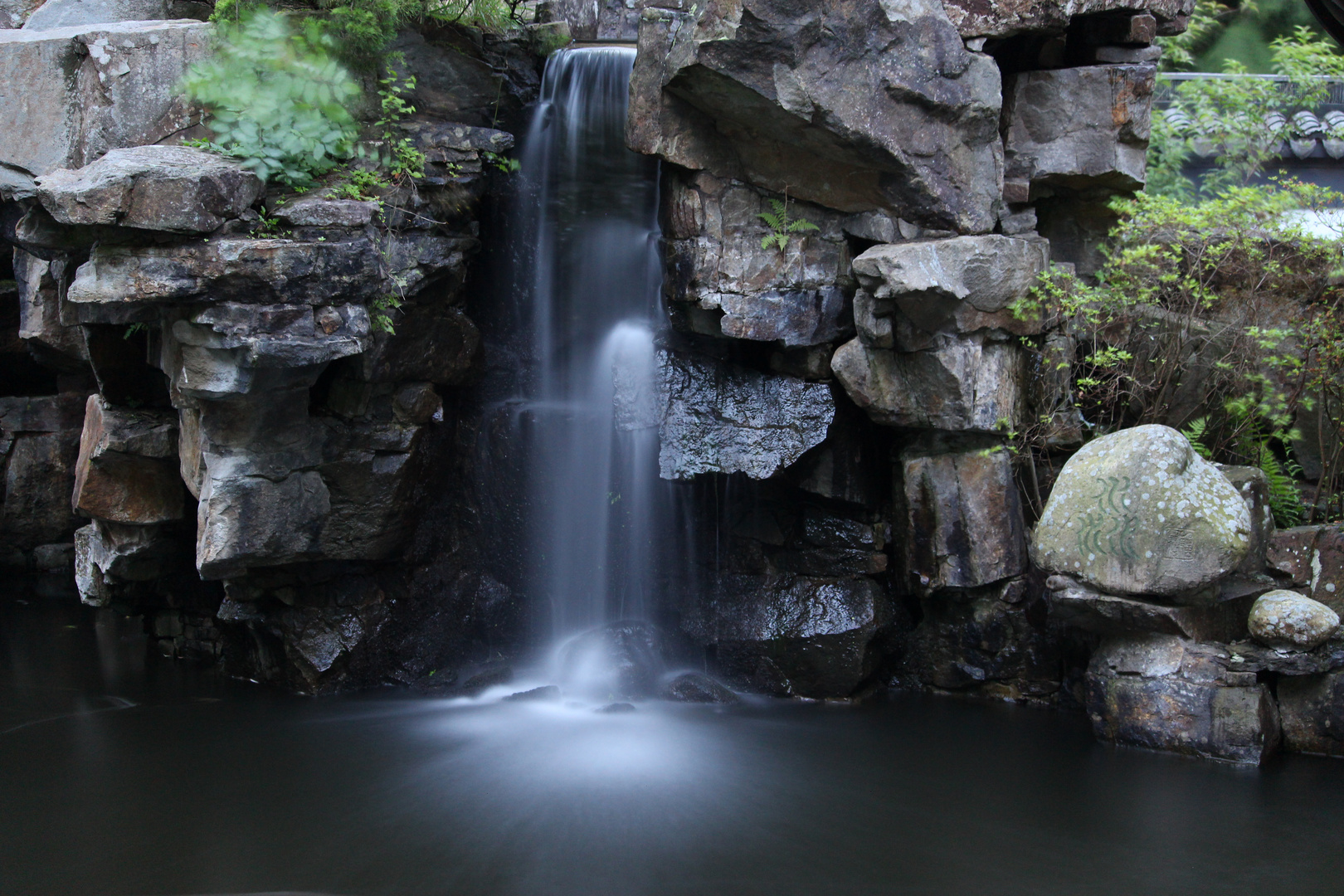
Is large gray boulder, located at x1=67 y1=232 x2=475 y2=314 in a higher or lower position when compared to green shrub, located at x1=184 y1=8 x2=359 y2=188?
lower

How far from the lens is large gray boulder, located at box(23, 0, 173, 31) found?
925cm

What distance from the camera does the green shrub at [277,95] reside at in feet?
25.5

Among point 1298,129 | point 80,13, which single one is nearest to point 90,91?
point 80,13

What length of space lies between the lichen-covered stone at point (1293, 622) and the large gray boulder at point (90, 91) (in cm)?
893

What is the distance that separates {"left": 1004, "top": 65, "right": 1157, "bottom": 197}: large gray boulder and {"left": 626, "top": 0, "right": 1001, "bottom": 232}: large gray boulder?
647mm

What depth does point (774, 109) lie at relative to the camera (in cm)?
782

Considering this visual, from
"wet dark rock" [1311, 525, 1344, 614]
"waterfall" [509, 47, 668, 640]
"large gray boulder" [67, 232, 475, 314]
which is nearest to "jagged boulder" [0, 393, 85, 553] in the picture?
"large gray boulder" [67, 232, 475, 314]

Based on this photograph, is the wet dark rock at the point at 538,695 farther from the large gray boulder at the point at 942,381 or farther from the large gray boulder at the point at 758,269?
the large gray boulder at the point at 942,381

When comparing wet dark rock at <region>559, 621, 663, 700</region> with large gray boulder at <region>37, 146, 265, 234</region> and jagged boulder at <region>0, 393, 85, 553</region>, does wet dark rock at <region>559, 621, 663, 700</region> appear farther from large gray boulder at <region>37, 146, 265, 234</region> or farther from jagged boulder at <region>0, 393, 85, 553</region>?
jagged boulder at <region>0, 393, 85, 553</region>

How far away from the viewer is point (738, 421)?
864 cm

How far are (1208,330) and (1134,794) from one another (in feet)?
12.5

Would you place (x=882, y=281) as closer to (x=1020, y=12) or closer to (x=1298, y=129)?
(x=1020, y=12)

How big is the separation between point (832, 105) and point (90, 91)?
19.4ft

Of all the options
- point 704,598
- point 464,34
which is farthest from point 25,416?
point 704,598
